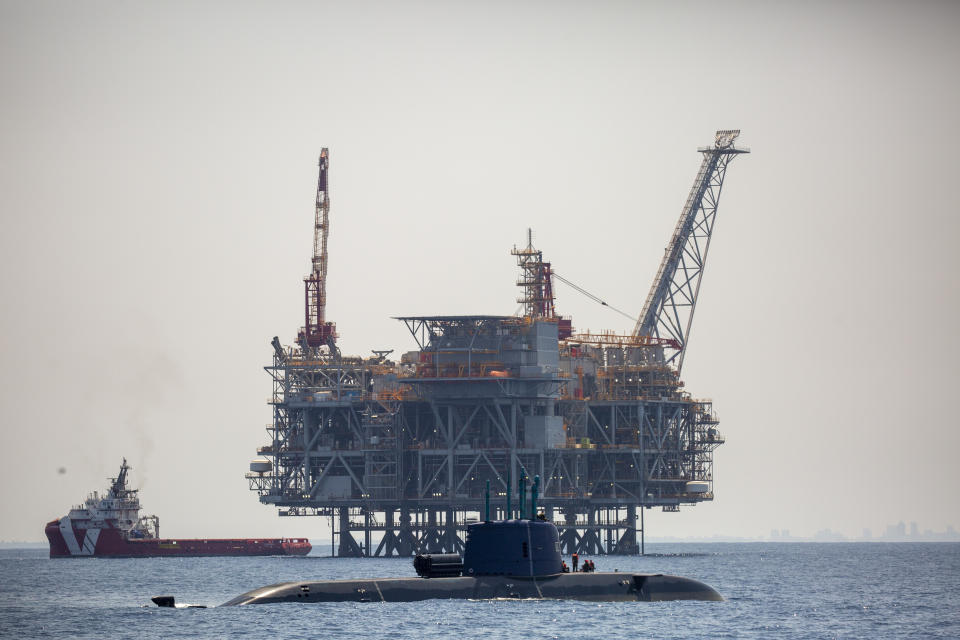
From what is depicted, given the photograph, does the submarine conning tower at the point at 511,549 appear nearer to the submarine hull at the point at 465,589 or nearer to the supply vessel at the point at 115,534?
the submarine hull at the point at 465,589

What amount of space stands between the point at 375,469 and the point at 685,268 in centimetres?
2978

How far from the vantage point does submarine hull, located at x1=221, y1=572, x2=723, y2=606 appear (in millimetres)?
70188

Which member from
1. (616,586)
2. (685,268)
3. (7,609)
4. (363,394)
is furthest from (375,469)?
(616,586)

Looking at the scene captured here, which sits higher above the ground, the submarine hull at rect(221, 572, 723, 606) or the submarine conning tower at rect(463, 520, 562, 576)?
the submarine conning tower at rect(463, 520, 562, 576)

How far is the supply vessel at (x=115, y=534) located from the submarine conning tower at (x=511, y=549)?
90761 millimetres

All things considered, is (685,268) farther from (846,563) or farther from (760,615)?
(760,615)

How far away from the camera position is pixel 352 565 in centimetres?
12738

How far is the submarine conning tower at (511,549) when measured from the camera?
70125 mm

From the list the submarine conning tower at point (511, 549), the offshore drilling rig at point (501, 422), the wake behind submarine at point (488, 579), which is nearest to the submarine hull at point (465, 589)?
the wake behind submarine at point (488, 579)

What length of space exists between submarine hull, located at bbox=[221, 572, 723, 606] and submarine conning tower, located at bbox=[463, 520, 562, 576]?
43 cm

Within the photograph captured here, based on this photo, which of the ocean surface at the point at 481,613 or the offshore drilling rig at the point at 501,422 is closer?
the ocean surface at the point at 481,613

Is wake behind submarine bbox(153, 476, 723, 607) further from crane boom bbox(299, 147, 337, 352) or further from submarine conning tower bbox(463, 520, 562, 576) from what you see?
crane boom bbox(299, 147, 337, 352)


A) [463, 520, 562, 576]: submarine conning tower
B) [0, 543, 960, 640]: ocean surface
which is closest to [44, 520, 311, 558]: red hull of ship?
[0, 543, 960, 640]: ocean surface

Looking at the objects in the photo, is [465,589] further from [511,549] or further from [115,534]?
[115,534]
